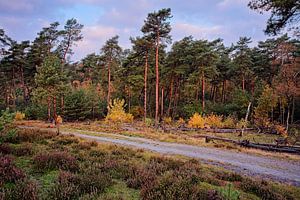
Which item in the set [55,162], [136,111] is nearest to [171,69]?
[136,111]

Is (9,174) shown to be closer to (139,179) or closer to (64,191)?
(64,191)

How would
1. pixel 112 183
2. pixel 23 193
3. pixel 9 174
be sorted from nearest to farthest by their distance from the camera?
1. pixel 23 193
2. pixel 9 174
3. pixel 112 183

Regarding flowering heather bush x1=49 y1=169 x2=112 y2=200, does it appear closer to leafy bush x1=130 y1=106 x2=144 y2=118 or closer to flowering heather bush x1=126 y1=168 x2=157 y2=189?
flowering heather bush x1=126 y1=168 x2=157 y2=189

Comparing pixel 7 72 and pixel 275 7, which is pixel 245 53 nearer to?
pixel 275 7

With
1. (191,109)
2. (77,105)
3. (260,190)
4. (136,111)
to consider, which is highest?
(77,105)

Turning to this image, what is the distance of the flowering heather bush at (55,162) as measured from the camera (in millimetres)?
7297

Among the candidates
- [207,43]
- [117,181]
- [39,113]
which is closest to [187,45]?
[207,43]

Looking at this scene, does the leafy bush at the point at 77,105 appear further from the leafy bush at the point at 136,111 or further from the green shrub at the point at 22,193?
the green shrub at the point at 22,193

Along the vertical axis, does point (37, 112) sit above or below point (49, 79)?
below

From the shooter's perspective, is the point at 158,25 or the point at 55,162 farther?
the point at 158,25

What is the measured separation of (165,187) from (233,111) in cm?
3751

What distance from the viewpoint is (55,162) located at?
24.8 ft

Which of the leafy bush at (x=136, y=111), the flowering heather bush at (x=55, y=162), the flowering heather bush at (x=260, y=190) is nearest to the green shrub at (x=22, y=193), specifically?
the flowering heather bush at (x=55, y=162)

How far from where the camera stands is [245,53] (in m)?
40.2
